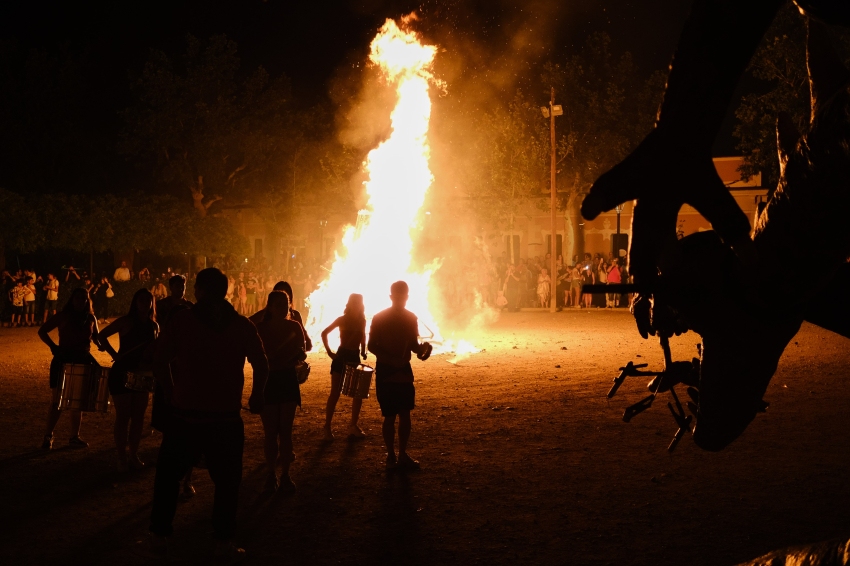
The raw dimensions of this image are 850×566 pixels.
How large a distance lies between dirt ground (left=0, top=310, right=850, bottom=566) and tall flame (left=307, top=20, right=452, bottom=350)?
8359 mm

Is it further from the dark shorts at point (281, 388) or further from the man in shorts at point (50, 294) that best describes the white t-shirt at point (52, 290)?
the dark shorts at point (281, 388)

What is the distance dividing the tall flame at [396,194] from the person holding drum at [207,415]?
13.9 m

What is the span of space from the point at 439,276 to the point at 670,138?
28.3 m

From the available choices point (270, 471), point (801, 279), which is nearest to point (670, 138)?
point (801, 279)

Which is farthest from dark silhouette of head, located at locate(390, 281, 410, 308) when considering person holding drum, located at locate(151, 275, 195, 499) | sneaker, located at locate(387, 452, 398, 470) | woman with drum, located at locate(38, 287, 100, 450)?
woman with drum, located at locate(38, 287, 100, 450)

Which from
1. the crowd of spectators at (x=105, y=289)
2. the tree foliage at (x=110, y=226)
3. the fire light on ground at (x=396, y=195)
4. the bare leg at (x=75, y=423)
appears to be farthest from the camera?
the tree foliage at (x=110, y=226)

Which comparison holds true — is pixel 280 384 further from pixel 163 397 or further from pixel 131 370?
pixel 131 370

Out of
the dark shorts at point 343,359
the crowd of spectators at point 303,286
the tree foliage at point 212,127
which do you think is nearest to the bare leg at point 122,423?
the dark shorts at point 343,359

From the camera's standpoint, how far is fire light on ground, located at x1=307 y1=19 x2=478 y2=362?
1942 cm

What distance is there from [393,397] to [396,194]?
40.5 feet

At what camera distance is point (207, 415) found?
16.9ft

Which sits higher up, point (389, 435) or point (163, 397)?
point (163, 397)

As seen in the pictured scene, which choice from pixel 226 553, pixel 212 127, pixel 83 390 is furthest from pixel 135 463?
pixel 212 127

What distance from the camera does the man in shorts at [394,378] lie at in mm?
7641
